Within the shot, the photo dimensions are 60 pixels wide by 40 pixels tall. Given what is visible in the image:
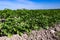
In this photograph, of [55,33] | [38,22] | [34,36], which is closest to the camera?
[34,36]

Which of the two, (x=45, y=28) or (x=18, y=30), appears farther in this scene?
(x=45, y=28)

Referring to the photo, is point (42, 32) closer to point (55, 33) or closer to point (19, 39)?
point (55, 33)

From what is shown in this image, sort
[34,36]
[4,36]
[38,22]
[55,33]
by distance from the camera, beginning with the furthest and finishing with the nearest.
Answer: [38,22] < [55,33] < [34,36] < [4,36]

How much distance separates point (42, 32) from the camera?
6.38 meters

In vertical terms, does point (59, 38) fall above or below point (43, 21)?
below

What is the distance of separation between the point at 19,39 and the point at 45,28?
1.54 metres

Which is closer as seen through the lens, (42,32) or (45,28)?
(42,32)

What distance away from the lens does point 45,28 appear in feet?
22.4

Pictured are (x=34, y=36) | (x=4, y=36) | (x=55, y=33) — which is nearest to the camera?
(x=4, y=36)

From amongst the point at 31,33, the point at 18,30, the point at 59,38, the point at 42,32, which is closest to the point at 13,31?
the point at 18,30

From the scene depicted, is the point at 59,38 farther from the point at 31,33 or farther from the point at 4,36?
the point at 4,36

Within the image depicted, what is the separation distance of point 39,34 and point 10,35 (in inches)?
44.4

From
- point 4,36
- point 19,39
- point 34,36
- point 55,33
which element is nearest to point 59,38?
point 55,33

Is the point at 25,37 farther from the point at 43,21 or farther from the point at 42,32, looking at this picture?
the point at 43,21
